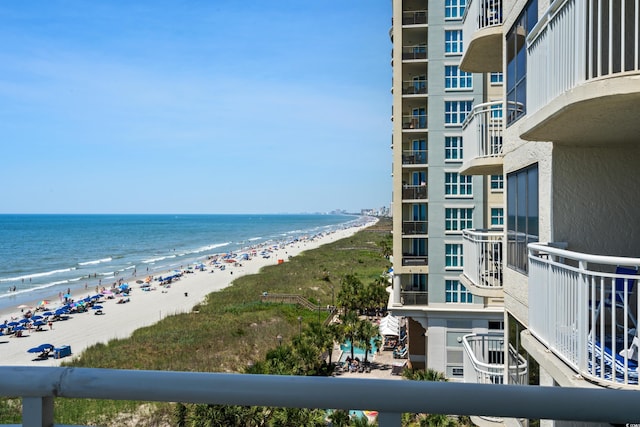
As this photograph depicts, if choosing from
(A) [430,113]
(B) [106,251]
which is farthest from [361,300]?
(B) [106,251]

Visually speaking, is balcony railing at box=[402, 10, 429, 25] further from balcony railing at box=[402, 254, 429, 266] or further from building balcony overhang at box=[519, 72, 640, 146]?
building balcony overhang at box=[519, 72, 640, 146]

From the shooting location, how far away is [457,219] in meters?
22.4

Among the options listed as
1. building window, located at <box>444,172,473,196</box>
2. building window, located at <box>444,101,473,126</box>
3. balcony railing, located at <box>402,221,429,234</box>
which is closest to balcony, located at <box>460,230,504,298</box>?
building window, located at <box>444,172,473,196</box>

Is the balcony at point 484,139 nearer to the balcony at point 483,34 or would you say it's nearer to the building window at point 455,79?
the balcony at point 483,34

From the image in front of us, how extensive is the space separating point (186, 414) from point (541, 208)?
12898mm

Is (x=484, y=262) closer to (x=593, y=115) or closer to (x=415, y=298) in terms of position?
(x=593, y=115)

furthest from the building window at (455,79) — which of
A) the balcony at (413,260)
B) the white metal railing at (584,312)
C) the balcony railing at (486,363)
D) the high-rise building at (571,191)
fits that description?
the white metal railing at (584,312)

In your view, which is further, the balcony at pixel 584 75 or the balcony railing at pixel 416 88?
the balcony railing at pixel 416 88

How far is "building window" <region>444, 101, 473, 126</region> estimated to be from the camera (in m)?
22.3

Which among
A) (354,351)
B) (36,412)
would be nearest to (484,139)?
(36,412)

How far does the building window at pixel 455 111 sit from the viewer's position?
2227 cm

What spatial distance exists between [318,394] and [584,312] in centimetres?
329

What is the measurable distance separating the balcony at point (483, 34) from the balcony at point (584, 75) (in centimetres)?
345

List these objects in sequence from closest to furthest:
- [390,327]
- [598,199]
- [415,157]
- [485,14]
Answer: [598,199]
[485,14]
[415,157]
[390,327]
